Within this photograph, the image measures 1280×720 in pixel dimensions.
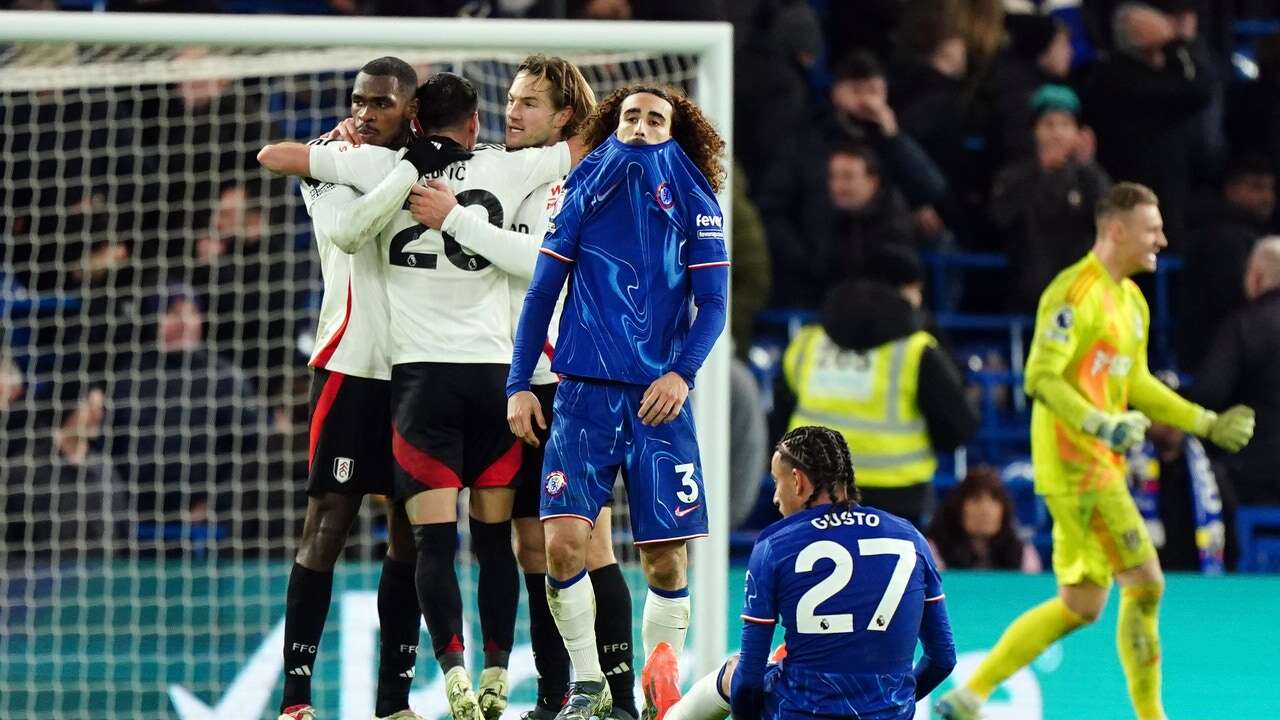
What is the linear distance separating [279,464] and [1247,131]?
658 cm

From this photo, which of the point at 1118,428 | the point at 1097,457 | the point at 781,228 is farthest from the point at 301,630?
the point at 781,228

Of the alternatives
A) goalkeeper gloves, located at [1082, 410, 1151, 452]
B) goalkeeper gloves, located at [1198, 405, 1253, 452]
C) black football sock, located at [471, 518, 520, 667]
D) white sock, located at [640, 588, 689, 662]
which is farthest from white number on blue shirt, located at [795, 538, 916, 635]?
goalkeeper gloves, located at [1198, 405, 1253, 452]

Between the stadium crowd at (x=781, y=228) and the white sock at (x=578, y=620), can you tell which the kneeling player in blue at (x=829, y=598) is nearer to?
the white sock at (x=578, y=620)

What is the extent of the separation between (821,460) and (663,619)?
2.45ft

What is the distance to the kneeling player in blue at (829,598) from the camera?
16.6ft

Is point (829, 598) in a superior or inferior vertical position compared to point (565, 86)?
inferior

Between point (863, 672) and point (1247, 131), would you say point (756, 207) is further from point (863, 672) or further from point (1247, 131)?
point (863, 672)

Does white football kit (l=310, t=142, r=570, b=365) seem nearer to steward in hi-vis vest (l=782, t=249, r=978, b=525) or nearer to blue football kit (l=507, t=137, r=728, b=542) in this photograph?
blue football kit (l=507, t=137, r=728, b=542)

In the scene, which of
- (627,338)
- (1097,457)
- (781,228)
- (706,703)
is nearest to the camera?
(627,338)

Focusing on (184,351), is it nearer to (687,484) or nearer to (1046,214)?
(687,484)

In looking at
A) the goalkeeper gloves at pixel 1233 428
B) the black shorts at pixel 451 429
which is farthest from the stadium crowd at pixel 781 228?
the black shorts at pixel 451 429

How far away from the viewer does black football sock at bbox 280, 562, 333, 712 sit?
5.91m

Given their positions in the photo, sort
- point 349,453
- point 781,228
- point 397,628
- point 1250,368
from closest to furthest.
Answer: point 349,453
point 397,628
point 1250,368
point 781,228

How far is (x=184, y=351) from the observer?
8.88 m
